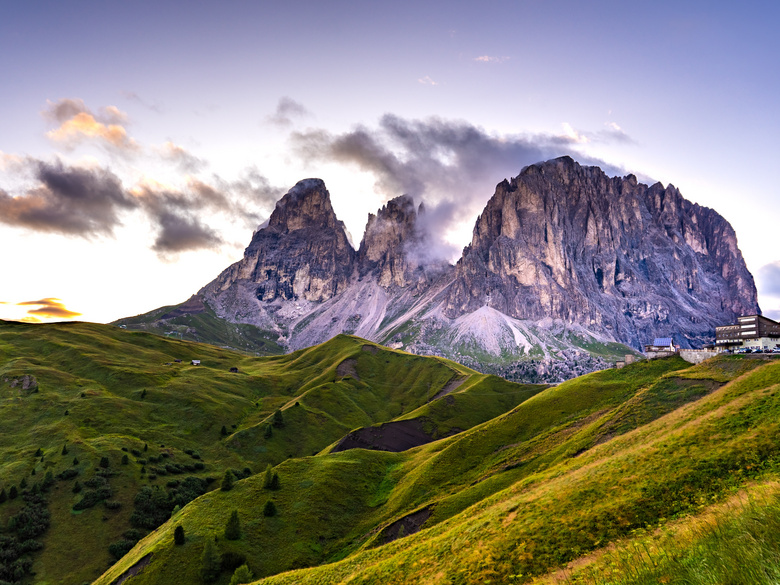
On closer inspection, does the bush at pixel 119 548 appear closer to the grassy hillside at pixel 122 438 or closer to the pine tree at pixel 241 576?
the grassy hillside at pixel 122 438

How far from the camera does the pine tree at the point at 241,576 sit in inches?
2160

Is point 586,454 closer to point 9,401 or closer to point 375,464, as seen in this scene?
point 375,464

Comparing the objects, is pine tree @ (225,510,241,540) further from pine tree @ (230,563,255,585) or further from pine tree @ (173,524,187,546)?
pine tree @ (230,563,255,585)

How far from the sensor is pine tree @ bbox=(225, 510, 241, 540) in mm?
62625

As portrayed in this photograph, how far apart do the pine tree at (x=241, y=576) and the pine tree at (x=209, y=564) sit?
11.1 ft

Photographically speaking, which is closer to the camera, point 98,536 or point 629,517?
point 629,517

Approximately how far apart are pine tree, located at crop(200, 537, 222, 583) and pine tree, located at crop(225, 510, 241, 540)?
427 centimetres

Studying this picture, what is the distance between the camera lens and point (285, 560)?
6188 centimetres

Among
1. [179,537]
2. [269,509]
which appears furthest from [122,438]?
[269,509]

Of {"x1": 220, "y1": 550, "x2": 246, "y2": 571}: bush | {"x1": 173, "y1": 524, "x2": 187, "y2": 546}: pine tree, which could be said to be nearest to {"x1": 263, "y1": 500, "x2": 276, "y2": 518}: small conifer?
{"x1": 220, "y1": 550, "x2": 246, "y2": 571}: bush

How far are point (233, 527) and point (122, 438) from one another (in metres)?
88.4

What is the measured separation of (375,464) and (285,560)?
3668 cm

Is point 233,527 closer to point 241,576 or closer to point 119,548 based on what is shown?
point 241,576

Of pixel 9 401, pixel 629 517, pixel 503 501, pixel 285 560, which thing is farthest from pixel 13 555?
pixel 629 517
